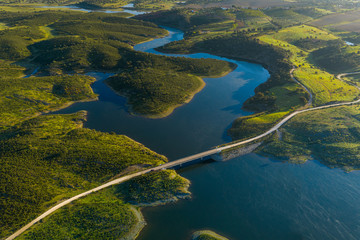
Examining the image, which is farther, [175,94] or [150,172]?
[175,94]

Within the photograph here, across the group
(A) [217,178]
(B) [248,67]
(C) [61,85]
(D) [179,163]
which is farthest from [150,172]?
(B) [248,67]

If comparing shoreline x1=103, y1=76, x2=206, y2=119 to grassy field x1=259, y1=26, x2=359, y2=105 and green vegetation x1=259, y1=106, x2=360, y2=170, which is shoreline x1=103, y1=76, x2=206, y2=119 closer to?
green vegetation x1=259, y1=106, x2=360, y2=170

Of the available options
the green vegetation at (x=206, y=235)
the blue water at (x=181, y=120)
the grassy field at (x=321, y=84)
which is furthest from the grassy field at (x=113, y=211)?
the grassy field at (x=321, y=84)

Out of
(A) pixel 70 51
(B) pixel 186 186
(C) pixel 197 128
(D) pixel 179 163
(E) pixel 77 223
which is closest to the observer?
(E) pixel 77 223

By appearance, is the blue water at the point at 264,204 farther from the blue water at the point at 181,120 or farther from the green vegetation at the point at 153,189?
the blue water at the point at 181,120

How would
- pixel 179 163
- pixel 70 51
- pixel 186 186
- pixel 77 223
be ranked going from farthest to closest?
pixel 70 51 → pixel 179 163 → pixel 186 186 → pixel 77 223

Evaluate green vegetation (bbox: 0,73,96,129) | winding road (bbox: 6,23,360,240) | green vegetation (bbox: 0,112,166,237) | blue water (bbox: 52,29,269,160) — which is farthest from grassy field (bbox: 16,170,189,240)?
green vegetation (bbox: 0,73,96,129)

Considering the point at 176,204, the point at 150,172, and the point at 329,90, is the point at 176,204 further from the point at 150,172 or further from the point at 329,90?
the point at 329,90
